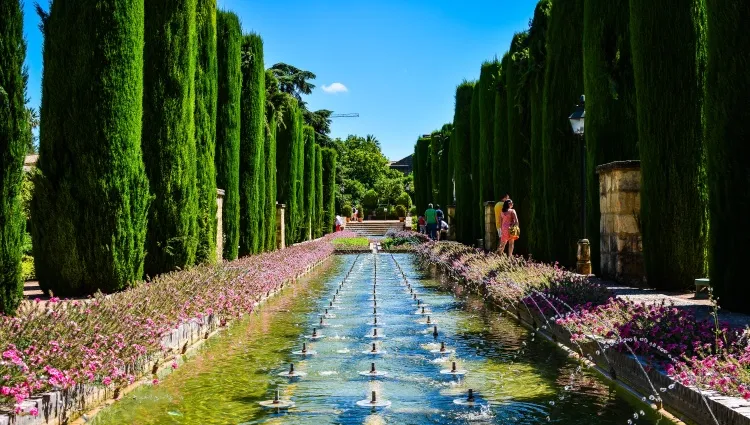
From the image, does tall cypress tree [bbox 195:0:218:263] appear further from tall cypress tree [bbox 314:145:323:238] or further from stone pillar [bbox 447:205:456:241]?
tall cypress tree [bbox 314:145:323:238]

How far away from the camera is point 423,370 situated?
22.8 feet

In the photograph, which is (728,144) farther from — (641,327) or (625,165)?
(625,165)

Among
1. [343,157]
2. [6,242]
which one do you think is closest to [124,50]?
[6,242]

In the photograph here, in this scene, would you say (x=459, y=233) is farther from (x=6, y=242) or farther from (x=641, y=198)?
Result: (x=6, y=242)

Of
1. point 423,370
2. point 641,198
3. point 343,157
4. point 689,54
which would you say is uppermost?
point 343,157

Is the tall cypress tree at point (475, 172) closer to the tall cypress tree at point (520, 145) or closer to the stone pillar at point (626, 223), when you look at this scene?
the tall cypress tree at point (520, 145)

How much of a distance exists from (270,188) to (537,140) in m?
9.83

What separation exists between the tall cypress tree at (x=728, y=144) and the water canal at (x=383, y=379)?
93.7 inches

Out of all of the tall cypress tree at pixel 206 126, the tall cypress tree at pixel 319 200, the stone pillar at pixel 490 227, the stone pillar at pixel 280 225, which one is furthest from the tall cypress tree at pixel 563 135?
the tall cypress tree at pixel 319 200

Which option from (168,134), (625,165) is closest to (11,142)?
(168,134)

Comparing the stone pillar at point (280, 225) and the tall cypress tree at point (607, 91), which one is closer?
the tall cypress tree at point (607, 91)

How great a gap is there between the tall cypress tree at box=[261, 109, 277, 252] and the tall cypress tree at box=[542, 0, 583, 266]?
10482mm

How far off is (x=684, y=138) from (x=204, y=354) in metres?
7.31

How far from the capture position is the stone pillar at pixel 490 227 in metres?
23.7
